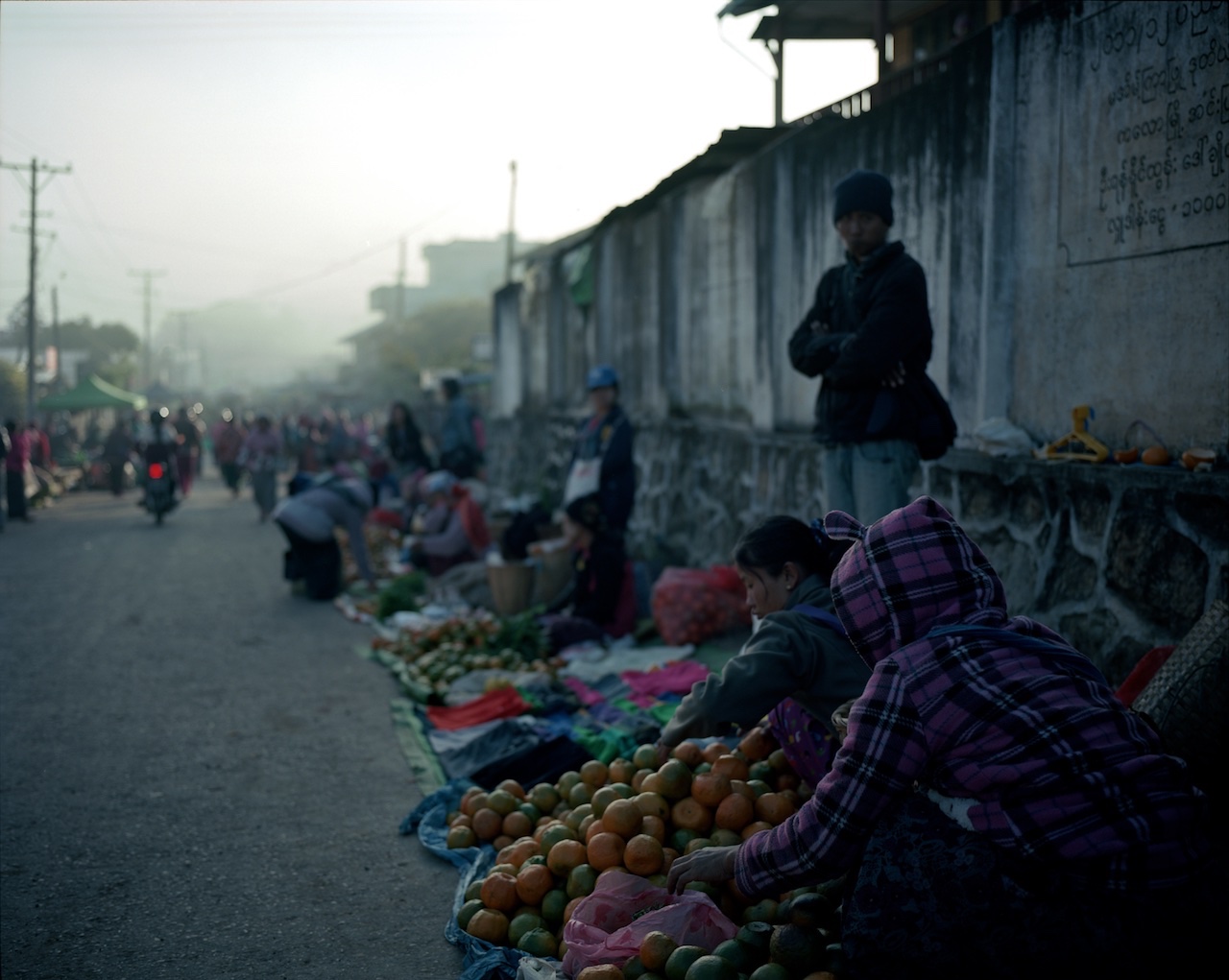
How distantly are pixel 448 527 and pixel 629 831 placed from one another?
7933mm

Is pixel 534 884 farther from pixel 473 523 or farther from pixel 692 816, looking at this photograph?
pixel 473 523

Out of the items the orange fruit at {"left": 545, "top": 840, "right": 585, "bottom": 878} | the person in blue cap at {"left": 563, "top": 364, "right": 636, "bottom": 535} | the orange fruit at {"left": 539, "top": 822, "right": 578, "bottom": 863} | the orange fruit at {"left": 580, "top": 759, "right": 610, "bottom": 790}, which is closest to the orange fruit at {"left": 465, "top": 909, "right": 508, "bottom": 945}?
the orange fruit at {"left": 545, "top": 840, "right": 585, "bottom": 878}

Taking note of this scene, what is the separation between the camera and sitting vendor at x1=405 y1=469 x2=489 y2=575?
37.9ft

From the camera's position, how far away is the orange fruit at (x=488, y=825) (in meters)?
4.63

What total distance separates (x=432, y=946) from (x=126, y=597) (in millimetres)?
8664

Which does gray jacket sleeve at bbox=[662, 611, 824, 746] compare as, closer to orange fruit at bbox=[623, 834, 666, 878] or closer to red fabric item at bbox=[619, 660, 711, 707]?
orange fruit at bbox=[623, 834, 666, 878]

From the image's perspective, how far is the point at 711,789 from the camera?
4051 mm

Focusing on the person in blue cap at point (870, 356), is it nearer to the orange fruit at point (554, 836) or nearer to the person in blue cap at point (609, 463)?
the orange fruit at point (554, 836)

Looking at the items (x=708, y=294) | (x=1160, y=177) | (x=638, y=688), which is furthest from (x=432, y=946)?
(x=708, y=294)

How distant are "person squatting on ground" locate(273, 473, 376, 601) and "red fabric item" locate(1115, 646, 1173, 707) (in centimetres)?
836

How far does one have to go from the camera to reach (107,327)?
73.2 meters

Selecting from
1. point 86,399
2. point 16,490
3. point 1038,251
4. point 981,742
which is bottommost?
point 16,490

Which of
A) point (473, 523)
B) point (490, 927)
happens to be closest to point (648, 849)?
point (490, 927)

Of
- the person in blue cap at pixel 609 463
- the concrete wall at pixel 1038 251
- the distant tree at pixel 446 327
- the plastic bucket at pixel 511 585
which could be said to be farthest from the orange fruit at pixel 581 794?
the distant tree at pixel 446 327
